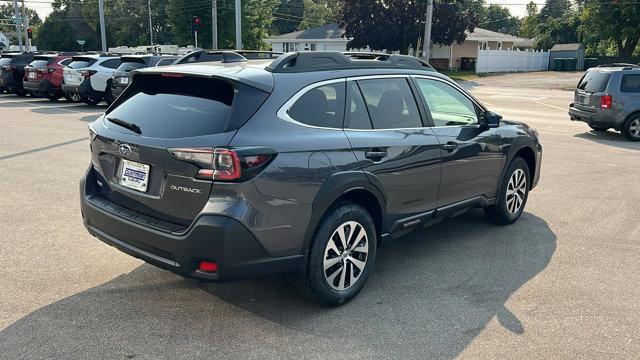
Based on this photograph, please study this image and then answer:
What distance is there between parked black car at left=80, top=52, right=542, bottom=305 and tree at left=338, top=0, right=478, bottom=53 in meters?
39.7

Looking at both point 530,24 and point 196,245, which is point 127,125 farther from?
point 530,24

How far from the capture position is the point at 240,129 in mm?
3494

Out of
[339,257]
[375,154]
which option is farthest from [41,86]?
[339,257]

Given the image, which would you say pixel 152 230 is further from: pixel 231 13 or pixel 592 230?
pixel 231 13

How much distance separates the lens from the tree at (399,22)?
1674 inches

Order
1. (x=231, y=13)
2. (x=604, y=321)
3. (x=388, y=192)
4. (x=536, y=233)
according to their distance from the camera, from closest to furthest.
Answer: (x=604, y=321), (x=388, y=192), (x=536, y=233), (x=231, y=13)

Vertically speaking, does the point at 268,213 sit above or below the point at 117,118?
below

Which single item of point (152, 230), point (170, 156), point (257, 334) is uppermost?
point (170, 156)

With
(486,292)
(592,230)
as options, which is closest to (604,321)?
(486,292)

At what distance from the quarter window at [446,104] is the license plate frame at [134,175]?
8.14 feet

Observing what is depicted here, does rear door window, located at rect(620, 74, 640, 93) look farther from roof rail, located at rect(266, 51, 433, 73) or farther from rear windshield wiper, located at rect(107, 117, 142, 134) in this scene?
rear windshield wiper, located at rect(107, 117, 142, 134)

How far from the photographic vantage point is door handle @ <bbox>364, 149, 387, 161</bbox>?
163 inches

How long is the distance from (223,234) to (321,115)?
3.83 ft

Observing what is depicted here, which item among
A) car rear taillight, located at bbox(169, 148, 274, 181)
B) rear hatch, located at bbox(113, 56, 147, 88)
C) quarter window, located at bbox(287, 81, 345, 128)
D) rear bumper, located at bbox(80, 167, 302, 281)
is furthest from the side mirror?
rear hatch, located at bbox(113, 56, 147, 88)
